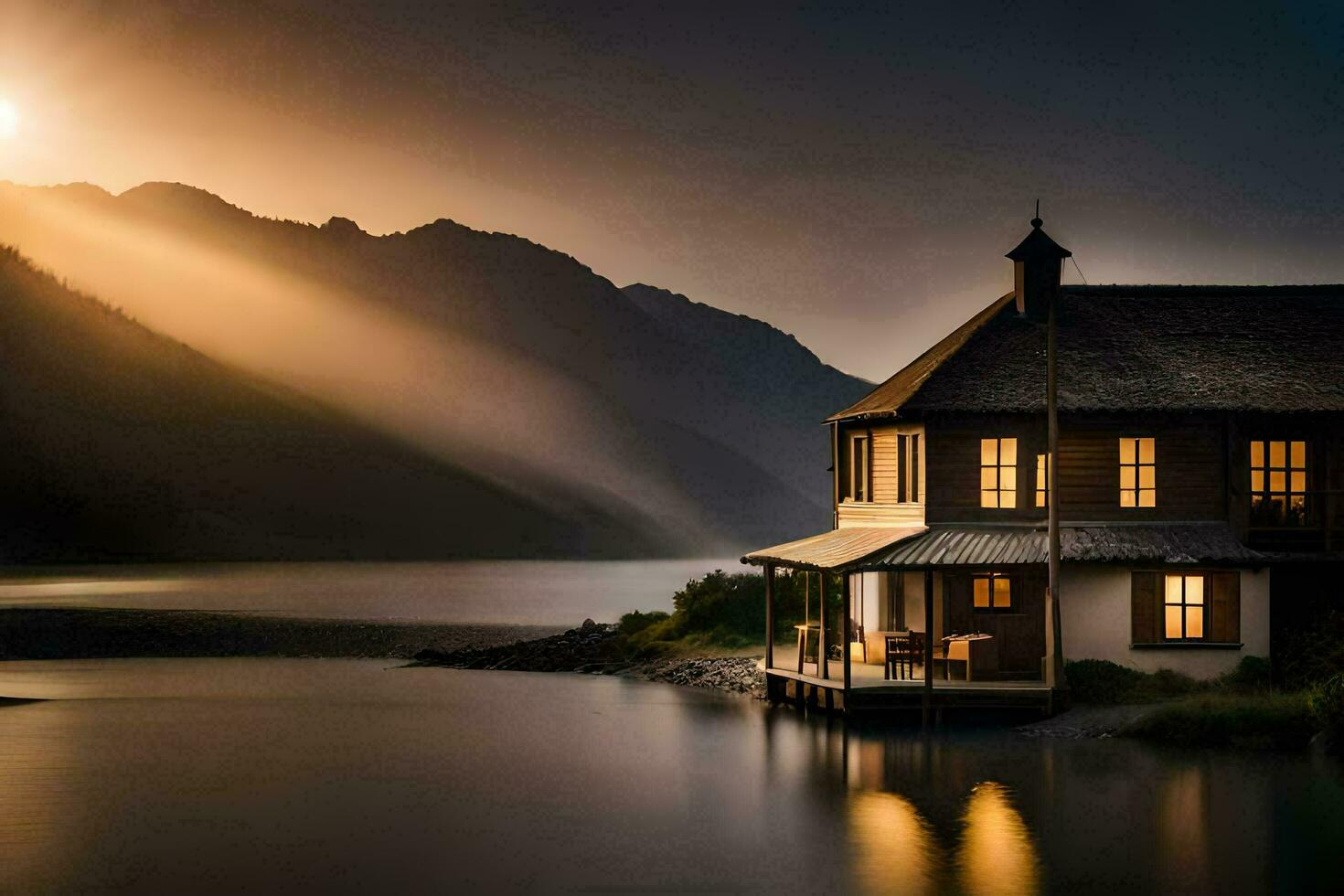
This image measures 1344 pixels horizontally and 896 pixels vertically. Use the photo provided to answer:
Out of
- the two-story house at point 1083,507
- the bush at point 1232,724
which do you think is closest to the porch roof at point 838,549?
the two-story house at point 1083,507

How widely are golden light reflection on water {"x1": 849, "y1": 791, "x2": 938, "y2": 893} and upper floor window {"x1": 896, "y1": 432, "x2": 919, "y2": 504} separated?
1189 centimetres

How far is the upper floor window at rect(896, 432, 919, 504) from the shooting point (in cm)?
4191

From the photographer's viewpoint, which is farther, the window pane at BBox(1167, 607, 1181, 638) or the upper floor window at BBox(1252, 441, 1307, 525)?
the upper floor window at BBox(1252, 441, 1307, 525)

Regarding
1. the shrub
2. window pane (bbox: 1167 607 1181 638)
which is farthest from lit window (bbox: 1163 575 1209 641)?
the shrub

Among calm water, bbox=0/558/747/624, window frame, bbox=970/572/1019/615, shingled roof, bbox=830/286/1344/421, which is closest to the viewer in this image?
window frame, bbox=970/572/1019/615

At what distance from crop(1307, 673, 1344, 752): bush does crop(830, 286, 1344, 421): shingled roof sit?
768 cm

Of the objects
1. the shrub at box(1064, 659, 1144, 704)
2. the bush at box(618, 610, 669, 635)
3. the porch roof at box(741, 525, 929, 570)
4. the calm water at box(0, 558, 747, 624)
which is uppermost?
the porch roof at box(741, 525, 929, 570)

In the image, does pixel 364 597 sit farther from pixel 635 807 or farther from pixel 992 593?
pixel 635 807

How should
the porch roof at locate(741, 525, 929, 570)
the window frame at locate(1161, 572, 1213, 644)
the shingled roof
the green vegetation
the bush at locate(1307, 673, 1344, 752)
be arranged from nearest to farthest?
the bush at locate(1307, 673, 1344, 752)
the porch roof at locate(741, 525, 929, 570)
the window frame at locate(1161, 572, 1213, 644)
the shingled roof
the green vegetation

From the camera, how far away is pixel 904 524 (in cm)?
4209

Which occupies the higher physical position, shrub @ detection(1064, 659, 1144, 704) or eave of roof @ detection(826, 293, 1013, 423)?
eave of roof @ detection(826, 293, 1013, 423)

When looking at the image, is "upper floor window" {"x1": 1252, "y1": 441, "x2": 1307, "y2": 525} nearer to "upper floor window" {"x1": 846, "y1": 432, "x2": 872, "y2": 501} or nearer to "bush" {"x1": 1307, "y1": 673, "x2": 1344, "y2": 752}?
"bush" {"x1": 1307, "y1": 673, "x2": 1344, "y2": 752}

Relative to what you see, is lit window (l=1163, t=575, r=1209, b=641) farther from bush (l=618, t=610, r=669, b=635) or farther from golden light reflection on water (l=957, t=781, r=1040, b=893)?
bush (l=618, t=610, r=669, b=635)

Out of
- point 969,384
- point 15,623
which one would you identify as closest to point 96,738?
point 969,384
